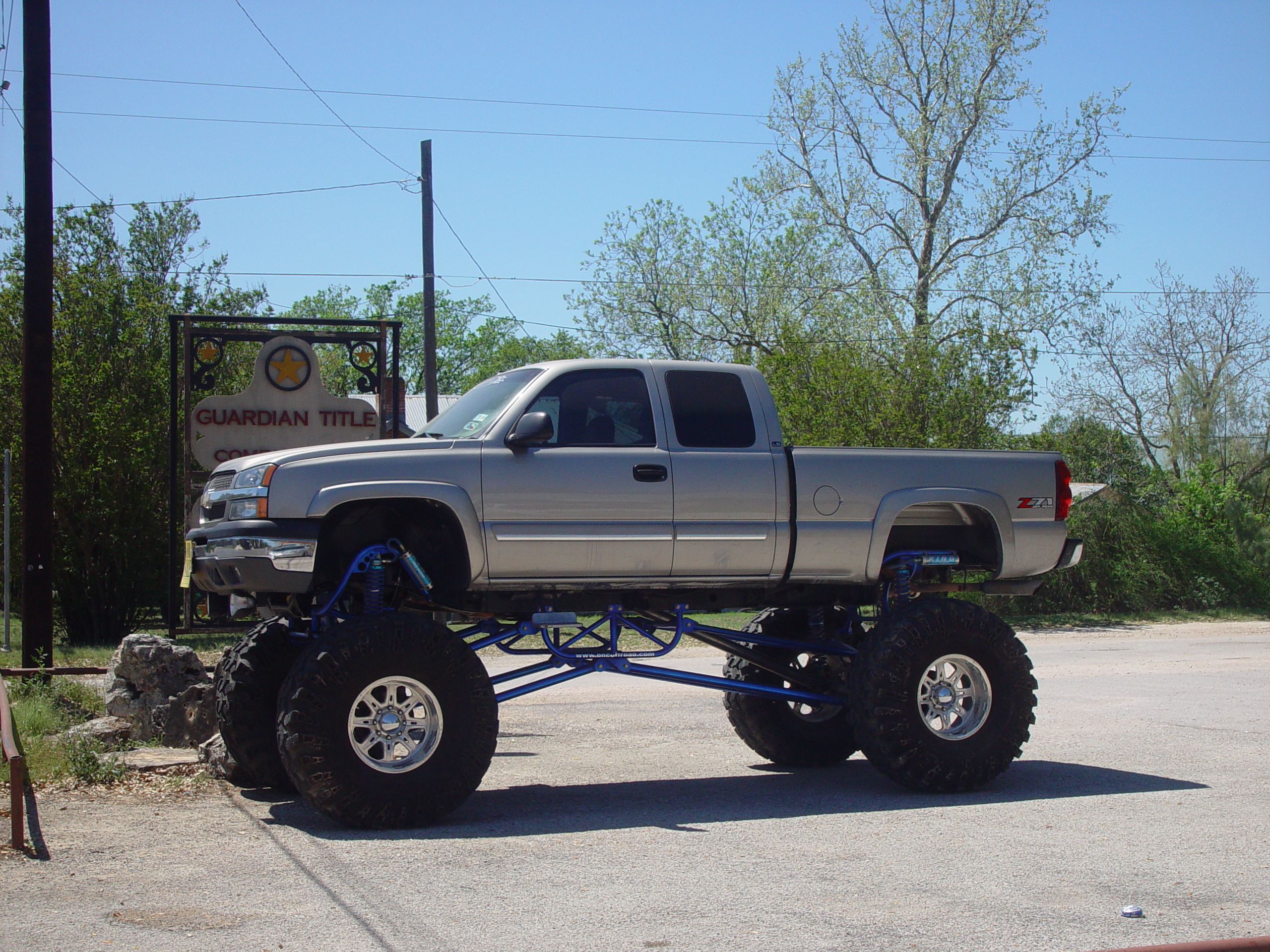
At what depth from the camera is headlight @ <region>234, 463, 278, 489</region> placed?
6977mm

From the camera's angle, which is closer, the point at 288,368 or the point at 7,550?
the point at 288,368

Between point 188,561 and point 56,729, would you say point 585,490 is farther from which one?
point 56,729

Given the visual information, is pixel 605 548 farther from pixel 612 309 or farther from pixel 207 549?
pixel 612 309

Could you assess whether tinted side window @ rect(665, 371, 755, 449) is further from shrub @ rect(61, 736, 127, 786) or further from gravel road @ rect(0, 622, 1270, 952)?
shrub @ rect(61, 736, 127, 786)

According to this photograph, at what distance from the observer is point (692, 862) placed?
6.11 metres

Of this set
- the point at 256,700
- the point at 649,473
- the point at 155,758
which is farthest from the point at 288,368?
the point at 649,473

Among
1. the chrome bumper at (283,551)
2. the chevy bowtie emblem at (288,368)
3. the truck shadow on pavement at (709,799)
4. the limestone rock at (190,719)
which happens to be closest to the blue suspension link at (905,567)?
the truck shadow on pavement at (709,799)

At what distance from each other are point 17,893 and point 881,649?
4.89m

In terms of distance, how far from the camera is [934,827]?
22.8 feet

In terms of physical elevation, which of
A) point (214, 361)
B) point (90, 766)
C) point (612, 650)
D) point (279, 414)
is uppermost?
point (214, 361)

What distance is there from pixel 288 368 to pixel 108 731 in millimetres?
6089

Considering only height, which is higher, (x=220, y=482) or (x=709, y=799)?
(x=220, y=482)

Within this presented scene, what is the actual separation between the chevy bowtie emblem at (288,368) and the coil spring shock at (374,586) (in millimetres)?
7799

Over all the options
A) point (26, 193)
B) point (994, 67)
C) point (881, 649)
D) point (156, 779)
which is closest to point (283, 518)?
point (156, 779)
